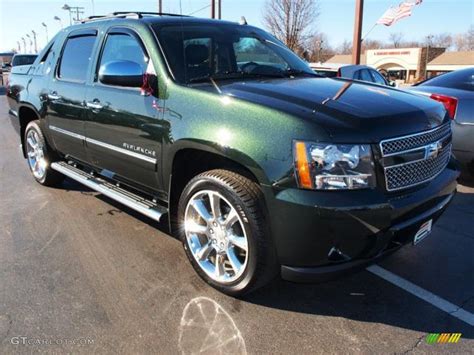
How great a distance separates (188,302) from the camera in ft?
10.3

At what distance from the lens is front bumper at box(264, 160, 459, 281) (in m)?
2.55

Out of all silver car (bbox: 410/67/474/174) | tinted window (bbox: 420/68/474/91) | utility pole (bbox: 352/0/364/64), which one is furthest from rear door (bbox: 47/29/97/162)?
utility pole (bbox: 352/0/364/64)

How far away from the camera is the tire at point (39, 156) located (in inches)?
219

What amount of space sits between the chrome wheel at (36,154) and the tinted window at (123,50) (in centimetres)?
201

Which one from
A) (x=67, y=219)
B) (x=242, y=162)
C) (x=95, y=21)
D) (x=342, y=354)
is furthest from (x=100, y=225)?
(x=342, y=354)

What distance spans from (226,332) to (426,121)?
6.18 feet

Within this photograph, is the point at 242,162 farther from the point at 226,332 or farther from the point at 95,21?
the point at 95,21

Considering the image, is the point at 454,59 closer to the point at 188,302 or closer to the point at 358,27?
the point at 358,27

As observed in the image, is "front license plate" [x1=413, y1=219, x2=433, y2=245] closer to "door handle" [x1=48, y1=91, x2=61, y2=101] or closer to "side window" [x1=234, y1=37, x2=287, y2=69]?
"side window" [x1=234, y1=37, x2=287, y2=69]

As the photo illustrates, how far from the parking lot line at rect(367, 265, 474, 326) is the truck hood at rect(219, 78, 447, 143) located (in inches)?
46.2

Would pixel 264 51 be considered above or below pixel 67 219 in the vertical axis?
above

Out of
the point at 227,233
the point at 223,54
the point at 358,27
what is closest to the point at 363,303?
the point at 227,233

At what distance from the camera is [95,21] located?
14.9 feet

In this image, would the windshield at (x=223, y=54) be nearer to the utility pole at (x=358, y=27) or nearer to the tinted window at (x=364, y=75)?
the tinted window at (x=364, y=75)
